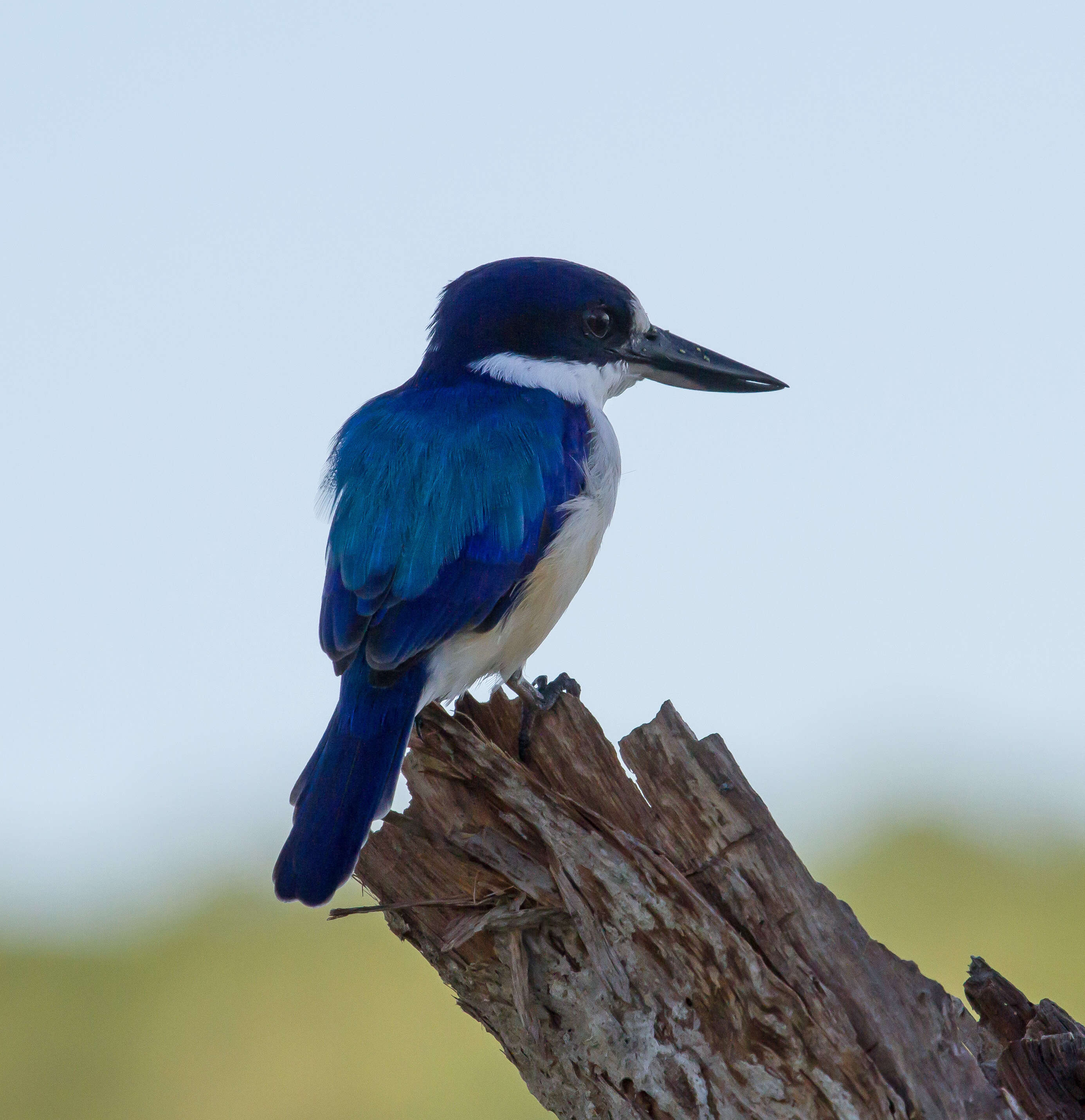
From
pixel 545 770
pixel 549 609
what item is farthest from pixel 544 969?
pixel 549 609

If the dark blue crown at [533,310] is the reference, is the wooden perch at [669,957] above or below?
below

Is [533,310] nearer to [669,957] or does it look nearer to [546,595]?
[546,595]

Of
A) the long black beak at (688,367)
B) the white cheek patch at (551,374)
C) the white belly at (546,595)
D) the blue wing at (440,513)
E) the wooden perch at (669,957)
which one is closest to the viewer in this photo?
the wooden perch at (669,957)

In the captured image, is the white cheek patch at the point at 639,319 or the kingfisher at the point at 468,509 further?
the white cheek patch at the point at 639,319

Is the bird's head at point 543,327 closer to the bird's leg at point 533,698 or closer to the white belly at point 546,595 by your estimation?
the white belly at point 546,595

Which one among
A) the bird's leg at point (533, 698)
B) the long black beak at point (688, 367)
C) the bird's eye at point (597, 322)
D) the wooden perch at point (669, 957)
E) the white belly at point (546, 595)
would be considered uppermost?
the bird's eye at point (597, 322)

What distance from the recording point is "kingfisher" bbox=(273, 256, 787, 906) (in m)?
3.86

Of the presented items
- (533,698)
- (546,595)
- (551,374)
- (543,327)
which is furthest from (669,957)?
(543,327)

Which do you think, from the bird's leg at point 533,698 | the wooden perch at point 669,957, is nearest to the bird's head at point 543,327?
the bird's leg at point 533,698

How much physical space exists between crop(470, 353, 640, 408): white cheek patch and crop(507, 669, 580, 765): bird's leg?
4.19 ft

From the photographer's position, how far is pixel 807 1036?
3.01 m

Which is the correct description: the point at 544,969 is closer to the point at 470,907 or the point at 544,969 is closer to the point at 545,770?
the point at 470,907

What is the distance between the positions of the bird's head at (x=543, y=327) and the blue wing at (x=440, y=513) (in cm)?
32

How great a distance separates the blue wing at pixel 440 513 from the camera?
4.07 metres
